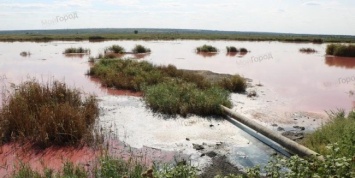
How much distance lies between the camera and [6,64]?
21312 millimetres

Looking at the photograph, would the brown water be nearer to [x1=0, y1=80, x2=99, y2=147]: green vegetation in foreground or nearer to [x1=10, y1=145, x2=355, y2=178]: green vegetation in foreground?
[x1=0, y1=80, x2=99, y2=147]: green vegetation in foreground

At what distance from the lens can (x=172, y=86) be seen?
11391mm

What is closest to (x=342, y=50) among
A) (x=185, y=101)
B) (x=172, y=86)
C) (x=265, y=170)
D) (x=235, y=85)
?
(x=235, y=85)

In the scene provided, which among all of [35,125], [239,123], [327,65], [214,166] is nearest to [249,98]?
[239,123]

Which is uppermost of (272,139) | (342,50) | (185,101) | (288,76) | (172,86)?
(342,50)

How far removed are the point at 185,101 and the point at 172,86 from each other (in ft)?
4.97

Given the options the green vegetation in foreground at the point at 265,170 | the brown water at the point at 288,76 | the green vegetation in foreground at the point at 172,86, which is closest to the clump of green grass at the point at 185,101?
the green vegetation in foreground at the point at 172,86

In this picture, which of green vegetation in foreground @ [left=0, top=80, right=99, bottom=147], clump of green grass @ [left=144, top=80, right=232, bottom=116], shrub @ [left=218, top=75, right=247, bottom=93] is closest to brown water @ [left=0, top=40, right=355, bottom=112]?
shrub @ [left=218, top=75, right=247, bottom=93]

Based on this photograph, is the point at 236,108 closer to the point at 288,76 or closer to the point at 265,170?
the point at 265,170

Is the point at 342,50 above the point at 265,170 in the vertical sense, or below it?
above

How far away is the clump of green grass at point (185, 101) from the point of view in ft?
31.2

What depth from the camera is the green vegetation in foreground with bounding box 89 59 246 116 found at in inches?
378

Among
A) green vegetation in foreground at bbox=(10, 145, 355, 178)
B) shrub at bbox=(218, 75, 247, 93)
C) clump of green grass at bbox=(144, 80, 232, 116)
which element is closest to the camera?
green vegetation in foreground at bbox=(10, 145, 355, 178)

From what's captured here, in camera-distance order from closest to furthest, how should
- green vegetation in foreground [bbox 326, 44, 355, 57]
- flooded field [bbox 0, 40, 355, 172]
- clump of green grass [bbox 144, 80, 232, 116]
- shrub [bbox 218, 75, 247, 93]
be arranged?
flooded field [bbox 0, 40, 355, 172]
clump of green grass [bbox 144, 80, 232, 116]
shrub [bbox 218, 75, 247, 93]
green vegetation in foreground [bbox 326, 44, 355, 57]
